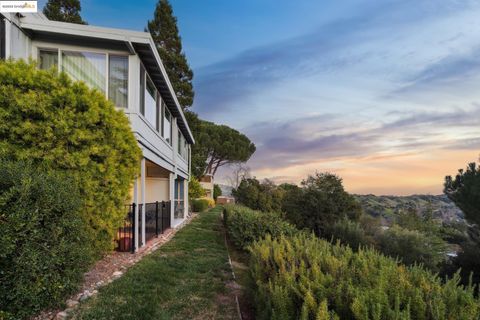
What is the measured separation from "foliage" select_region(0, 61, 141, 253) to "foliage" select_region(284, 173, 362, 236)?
28.8 feet

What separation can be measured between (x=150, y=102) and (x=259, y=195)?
17.7m

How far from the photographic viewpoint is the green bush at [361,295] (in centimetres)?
247

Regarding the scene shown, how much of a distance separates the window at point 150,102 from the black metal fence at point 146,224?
2676 millimetres

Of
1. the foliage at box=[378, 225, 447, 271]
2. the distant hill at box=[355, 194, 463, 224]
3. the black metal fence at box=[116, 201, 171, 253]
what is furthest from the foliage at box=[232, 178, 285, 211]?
the foliage at box=[378, 225, 447, 271]

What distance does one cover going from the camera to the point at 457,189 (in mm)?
8602

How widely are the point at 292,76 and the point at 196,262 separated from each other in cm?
1057

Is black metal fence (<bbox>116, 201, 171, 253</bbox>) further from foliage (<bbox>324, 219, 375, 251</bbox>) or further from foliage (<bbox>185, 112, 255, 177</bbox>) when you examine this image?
foliage (<bbox>185, 112, 255, 177</bbox>)

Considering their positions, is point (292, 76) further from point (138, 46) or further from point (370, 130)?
point (138, 46)

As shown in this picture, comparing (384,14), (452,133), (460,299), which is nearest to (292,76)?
(384,14)

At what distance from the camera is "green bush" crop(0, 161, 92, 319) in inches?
130

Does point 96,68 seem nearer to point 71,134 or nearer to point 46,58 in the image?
point 46,58

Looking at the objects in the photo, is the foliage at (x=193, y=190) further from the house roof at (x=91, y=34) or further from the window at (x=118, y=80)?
the house roof at (x=91, y=34)

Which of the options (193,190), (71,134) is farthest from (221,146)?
(71,134)

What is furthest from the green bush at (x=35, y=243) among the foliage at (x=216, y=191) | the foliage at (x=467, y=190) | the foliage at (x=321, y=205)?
the foliage at (x=216, y=191)
